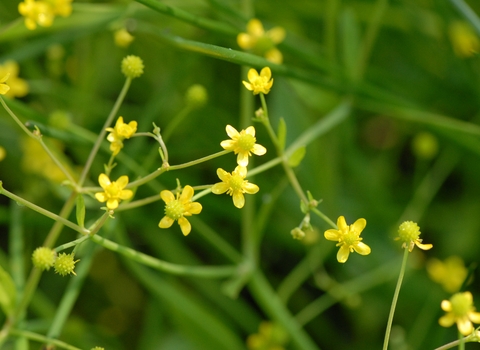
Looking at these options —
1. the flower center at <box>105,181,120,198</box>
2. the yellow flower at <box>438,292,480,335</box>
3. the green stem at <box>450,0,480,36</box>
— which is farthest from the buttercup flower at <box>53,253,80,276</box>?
the green stem at <box>450,0,480,36</box>

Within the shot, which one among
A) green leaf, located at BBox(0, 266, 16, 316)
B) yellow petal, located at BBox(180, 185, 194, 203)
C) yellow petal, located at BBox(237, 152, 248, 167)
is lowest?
green leaf, located at BBox(0, 266, 16, 316)

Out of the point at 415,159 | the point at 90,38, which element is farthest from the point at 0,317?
the point at 415,159

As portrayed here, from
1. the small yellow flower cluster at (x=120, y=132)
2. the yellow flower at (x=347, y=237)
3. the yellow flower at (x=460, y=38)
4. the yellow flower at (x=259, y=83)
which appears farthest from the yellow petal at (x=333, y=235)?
the yellow flower at (x=460, y=38)

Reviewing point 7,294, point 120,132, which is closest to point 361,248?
point 120,132

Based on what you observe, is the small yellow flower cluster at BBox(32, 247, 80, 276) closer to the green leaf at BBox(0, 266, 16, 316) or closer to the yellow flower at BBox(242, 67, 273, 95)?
the green leaf at BBox(0, 266, 16, 316)

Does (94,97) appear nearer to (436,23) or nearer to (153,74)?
(153,74)

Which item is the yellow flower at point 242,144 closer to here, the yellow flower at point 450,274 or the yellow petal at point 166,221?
the yellow petal at point 166,221
